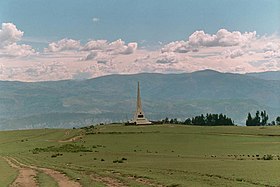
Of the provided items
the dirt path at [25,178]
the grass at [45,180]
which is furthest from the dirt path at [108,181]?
the dirt path at [25,178]

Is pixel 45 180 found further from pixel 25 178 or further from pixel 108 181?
pixel 108 181

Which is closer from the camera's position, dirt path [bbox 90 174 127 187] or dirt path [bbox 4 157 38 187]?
dirt path [bbox 90 174 127 187]

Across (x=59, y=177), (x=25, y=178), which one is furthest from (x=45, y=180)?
(x=25, y=178)

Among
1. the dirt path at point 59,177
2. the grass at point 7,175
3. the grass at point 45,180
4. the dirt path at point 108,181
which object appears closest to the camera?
the dirt path at point 108,181

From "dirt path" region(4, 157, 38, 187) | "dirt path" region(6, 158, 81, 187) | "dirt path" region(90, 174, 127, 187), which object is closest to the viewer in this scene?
"dirt path" region(90, 174, 127, 187)

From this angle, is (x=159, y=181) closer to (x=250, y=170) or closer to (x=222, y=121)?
(x=250, y=170)

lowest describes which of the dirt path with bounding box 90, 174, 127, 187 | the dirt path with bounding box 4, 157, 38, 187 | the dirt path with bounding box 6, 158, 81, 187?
the dirt path with bounding box 4, 157, 38, 187

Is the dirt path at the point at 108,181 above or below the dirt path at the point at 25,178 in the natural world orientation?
above

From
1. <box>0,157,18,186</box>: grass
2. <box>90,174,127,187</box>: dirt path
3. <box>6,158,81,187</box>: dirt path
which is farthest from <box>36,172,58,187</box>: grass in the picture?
<box>90,174,127,187</box>: dirt path

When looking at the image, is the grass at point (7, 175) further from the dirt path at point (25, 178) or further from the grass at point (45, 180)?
the grass at point (45, 180)

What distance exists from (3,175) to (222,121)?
102 m

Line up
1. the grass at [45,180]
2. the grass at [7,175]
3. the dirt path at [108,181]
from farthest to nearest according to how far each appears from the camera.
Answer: the grass at [7,175], the grass at [45,180], the dirt path at [108,181]

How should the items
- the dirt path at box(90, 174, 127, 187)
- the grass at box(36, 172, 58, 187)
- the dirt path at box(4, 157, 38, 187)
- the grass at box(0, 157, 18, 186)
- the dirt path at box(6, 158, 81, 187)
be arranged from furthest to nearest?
the grass at box(0, 157, 18, 186), the dirt path at box(4, 157, 38, 187), the grass at box(36, 172, 58, 187), the dirt path at box(6, 158, 81, 187), the dirt path at box(90, 174, 127, 187)

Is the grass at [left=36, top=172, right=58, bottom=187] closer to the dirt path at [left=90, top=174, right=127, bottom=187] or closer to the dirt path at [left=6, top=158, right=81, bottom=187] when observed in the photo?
the dirt path at [left=6, top=158, right=81, bottom=187]
